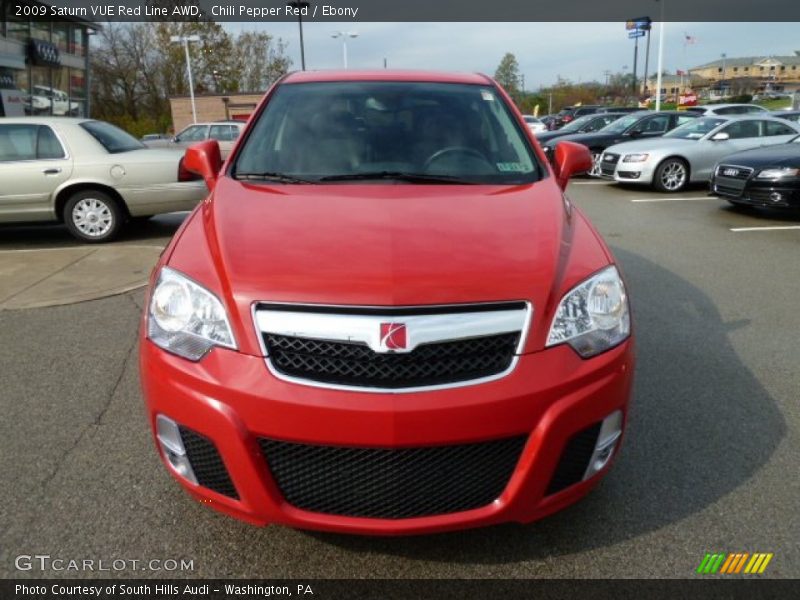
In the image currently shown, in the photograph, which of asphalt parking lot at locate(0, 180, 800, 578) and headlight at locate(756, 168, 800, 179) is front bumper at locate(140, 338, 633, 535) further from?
headlight at locate(756, 168, 800, 179)

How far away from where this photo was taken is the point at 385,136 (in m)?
3.22

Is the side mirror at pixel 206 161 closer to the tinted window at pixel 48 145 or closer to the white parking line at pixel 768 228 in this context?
the tinted window at pixel 48 145

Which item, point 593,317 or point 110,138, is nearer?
point 593,317

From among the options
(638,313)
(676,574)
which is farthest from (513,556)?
(638,313)

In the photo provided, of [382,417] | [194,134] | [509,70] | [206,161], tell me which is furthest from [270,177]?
[509,70]

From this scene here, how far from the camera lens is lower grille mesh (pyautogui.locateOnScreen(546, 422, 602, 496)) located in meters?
2.03

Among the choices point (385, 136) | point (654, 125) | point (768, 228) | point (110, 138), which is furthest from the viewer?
point (654, 125)

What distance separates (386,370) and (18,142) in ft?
24.5

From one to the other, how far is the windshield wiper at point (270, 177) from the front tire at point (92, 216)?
17.3ft

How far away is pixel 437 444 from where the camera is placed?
1.88 m

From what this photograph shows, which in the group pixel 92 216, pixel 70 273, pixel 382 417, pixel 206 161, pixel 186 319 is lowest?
pixel 70 273

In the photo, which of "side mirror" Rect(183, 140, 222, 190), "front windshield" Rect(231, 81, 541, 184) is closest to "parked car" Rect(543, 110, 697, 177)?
"front windshield" Rect(231, 81, 541, 184)

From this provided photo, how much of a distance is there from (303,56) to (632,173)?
27.4 metres

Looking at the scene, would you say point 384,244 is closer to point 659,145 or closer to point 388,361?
point 388,361
